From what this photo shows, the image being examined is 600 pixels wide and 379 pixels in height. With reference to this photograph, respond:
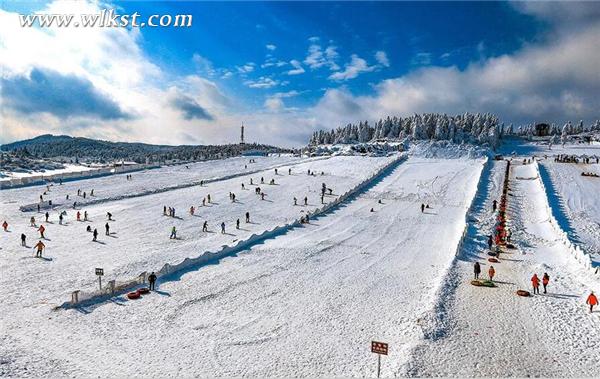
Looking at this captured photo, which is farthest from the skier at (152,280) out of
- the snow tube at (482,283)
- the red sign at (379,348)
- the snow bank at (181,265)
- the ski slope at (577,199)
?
the ski slope at (577,199)

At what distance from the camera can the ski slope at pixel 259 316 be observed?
14188 mm

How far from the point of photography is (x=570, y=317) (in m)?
18.9

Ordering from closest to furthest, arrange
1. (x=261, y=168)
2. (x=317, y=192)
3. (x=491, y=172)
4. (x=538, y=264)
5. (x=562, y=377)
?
(x=562, y=377), (x=538, y=264), (x=317, y=192), (x=491, y=172), (x=261, y=168)

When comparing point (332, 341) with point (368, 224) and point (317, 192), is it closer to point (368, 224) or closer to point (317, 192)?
point (368, 224)

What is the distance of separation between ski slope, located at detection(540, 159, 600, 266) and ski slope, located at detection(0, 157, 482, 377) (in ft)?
41.3

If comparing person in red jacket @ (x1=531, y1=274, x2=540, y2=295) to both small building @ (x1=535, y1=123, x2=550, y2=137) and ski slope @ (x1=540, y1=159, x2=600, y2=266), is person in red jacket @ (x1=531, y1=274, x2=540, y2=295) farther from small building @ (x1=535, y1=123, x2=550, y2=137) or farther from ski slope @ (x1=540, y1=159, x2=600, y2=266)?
small building @ (x1=535, y1=123, x2=550, y2=137)

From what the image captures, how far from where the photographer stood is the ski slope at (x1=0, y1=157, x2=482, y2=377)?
14.2 meters

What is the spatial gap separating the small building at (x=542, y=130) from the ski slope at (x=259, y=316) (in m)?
150

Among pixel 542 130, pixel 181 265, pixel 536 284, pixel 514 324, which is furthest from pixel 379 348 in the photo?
pixel 542 130

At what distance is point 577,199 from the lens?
50188 millimetres

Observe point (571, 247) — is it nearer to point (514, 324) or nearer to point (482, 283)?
point (482, 283)

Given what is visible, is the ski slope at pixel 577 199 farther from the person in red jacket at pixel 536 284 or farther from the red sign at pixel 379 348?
the red sign at pixel 379 348

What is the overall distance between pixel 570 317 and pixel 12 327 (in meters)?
22.2

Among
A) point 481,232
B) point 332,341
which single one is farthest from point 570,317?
point 481,232
